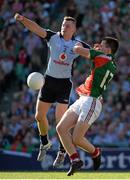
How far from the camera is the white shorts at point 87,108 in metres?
12.7

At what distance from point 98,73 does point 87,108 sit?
59cm

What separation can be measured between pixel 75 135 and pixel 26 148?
21.1 feet

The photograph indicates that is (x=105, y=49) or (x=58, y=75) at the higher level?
(x=105, y=49)

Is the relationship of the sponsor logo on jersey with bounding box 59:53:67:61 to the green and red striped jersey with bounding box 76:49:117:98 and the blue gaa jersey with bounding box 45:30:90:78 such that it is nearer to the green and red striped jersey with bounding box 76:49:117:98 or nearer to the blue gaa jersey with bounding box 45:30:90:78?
the blue gaa jersey with bounding box 45:30:90:78

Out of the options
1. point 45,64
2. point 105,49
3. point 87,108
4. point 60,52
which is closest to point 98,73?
point 105,49

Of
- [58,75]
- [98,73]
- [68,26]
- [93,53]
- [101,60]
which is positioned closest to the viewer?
[93,53]

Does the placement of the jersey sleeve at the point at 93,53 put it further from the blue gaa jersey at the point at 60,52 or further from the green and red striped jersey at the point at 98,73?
the blue gaa jersey at the point at 60,52

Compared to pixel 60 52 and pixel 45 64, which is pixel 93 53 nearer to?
pixel 60 52

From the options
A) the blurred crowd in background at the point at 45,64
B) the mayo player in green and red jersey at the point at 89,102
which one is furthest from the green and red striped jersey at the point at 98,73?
the blurred crowd in background at the point at 45,64

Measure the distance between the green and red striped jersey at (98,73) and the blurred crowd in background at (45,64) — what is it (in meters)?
5.71

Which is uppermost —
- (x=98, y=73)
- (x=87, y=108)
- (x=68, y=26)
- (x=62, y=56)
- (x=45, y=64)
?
(x=68, y=26)

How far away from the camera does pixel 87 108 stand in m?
12.8

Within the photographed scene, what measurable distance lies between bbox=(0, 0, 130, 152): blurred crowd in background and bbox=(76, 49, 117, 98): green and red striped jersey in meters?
5.71

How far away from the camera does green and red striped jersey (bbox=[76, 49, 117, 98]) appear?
12.5 metres
